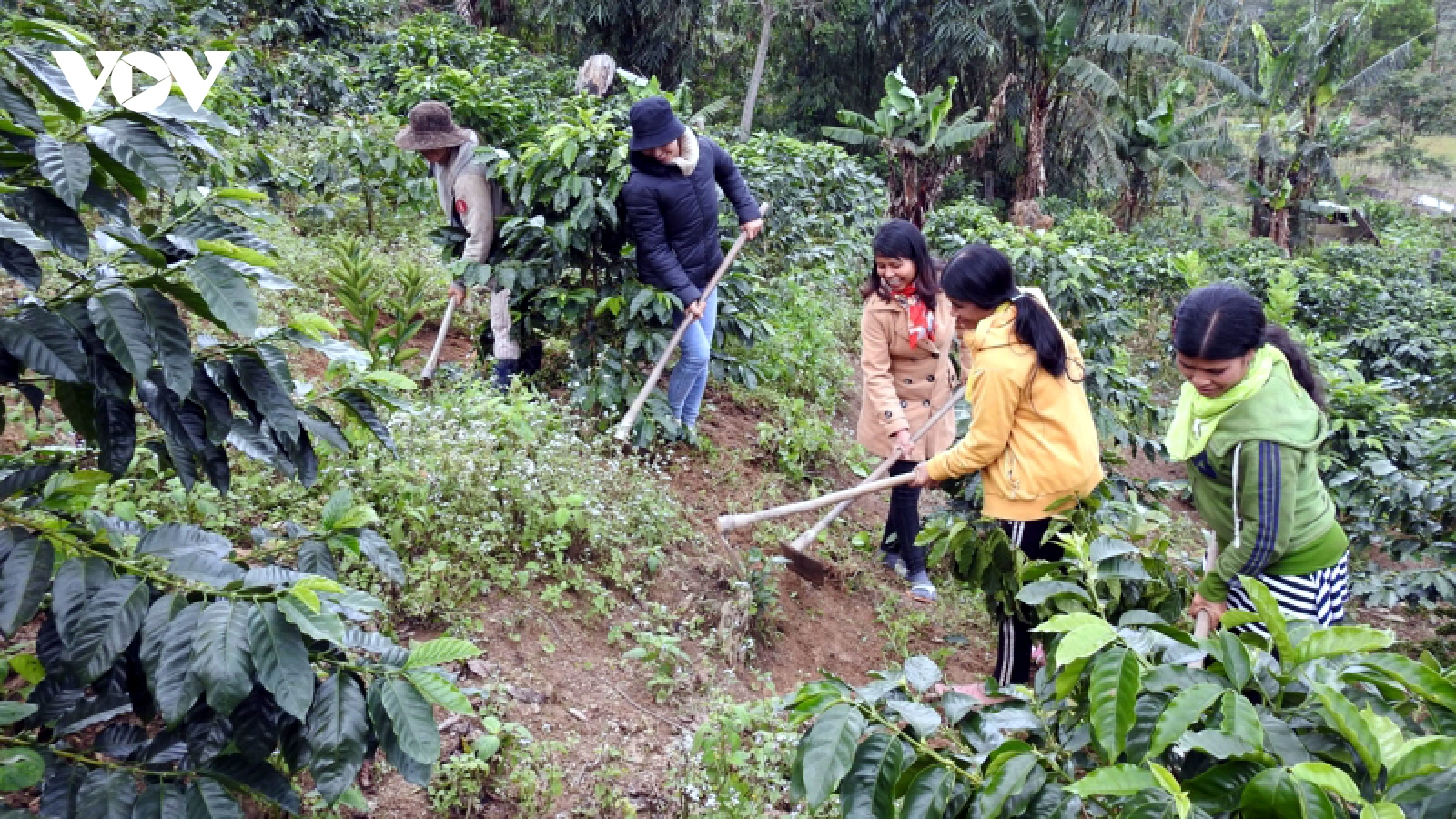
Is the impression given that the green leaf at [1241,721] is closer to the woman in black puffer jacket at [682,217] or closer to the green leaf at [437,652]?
the green leaf at [437,652]

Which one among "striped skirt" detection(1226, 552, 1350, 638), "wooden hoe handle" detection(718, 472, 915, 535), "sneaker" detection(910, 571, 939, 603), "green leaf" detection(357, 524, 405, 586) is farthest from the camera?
"sneaker" detection(910, 571, 939, 603)

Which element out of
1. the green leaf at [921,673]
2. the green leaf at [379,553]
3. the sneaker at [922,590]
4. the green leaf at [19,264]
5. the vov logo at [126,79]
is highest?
the vov logo at [126,79]

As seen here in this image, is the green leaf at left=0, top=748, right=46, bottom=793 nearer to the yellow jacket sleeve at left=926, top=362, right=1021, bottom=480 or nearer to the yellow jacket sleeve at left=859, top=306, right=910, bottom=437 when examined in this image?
the yellow jacket sleeve at left=926, top=362, right=1021, bottom=480

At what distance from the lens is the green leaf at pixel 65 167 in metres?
1.40

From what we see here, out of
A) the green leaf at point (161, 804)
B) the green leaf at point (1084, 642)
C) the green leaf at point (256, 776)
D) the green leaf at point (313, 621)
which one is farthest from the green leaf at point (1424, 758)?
the green leaf at point (161, 804)

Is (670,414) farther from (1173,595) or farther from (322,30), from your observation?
(322,30)

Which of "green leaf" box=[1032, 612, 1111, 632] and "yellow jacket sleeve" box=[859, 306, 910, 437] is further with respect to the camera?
"yellow jacket sleeve" box=[859, 306, 910, 437]

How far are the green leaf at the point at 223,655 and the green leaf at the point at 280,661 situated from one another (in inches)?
0.7

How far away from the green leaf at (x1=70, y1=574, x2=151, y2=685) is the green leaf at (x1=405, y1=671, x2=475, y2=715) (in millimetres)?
451

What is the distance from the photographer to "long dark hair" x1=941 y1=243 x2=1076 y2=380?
3.04 m

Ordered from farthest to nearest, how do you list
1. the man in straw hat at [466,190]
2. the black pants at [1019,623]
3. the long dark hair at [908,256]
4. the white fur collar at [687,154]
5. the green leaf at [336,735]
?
the man in straw hat at [466,190] < the white fur collar at [687,154] < the long dark hair at [908,256] < the black pants at [1019,623] < the green leaf at [336,735]

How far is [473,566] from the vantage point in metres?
3.75

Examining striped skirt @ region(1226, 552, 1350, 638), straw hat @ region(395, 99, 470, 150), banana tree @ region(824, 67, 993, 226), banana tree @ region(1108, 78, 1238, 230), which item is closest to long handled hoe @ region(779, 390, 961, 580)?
striped skirt @ region(1226, 552, 1350, 638)

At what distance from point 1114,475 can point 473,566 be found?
115 inches
